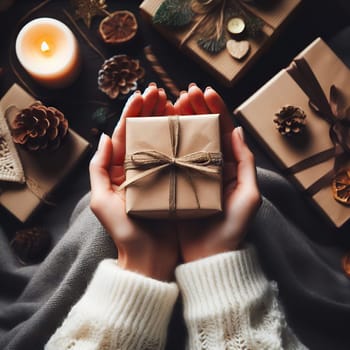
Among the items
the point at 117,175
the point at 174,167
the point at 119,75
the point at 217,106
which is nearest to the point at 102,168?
the point at 117,175

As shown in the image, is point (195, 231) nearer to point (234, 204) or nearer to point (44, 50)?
point (234, 204)

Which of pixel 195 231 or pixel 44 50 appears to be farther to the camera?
pixel 44 50

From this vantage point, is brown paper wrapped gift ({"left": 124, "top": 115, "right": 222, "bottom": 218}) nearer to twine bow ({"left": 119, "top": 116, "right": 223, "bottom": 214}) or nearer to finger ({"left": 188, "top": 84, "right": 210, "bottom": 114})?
twine bow ({"left": 119, "top": 116, "right": 223, "bottom": 214})

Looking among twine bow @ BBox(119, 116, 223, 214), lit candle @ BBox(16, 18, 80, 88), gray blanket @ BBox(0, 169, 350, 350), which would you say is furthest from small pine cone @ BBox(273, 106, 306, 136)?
lit candle @ BBox(16, 18, 80, 88)

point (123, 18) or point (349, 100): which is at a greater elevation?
point (349, 100)

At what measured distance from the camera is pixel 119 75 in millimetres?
1243

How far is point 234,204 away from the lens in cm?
92

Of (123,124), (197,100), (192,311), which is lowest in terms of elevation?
(192,311)

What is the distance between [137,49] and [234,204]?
591mm

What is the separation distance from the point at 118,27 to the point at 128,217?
23.1 inches

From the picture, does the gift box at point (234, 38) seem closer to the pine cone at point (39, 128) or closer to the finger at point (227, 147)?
the finger at point (227, 147)

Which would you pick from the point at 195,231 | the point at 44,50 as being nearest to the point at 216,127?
the point at 195,231

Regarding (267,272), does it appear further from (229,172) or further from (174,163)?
(174,163)

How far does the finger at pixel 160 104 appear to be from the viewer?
100 cm
